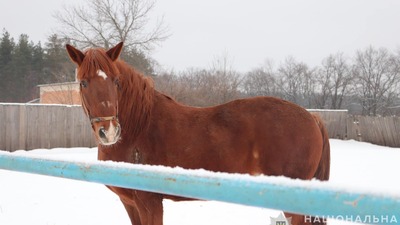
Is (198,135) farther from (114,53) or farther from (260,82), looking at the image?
(260,82)

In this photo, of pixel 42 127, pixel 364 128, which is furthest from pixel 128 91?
pixel 364 128

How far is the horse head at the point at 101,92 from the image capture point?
243cm

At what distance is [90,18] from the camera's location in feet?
76.6

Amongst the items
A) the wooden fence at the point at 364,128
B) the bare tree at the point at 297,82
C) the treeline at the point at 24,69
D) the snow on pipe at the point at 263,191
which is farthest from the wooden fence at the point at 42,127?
the bare tree at the point at 297,82

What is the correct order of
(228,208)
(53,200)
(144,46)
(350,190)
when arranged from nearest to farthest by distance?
1. (350,190)
2. (228,208)
3. (53,200)
4. (144,46)

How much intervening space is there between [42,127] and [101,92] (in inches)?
451

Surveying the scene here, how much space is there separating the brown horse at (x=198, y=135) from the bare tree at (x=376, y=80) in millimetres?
45206

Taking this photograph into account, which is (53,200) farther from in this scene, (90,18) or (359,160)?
(90,18)

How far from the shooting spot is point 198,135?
2941 millimetres

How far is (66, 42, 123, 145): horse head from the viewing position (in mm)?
2426

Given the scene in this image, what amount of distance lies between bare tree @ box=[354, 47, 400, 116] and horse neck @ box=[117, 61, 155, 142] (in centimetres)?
4591

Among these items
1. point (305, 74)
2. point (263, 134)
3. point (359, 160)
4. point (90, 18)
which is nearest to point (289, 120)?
point (263, 134)

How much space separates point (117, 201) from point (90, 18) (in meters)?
20.5

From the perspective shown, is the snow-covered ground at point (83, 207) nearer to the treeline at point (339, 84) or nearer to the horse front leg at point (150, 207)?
the horse front leg at point (150, 207)
